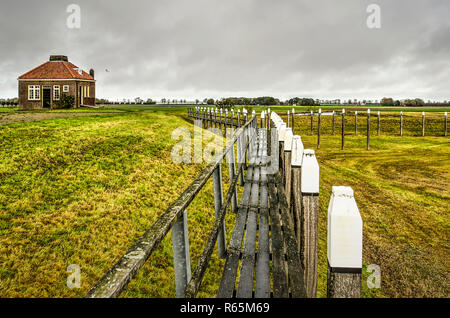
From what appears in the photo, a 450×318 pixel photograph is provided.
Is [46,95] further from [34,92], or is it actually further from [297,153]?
[297,153]

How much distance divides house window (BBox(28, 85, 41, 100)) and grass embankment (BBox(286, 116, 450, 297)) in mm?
36617

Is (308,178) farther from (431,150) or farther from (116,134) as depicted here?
(431,150)

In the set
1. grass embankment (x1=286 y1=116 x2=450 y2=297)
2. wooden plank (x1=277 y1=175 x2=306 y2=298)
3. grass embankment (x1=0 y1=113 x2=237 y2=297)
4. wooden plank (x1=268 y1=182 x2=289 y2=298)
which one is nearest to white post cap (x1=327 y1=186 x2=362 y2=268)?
wooden plank (x1=277 y1=175 x2=306 y2=298)

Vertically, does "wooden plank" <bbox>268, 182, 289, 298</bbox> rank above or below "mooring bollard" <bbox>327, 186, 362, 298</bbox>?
below

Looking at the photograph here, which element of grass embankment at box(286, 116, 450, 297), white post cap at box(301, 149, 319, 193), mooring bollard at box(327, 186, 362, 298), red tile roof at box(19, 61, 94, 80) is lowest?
grass embankment at box(286, 116, 450, 297)

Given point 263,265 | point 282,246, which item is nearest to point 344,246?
point 282,246

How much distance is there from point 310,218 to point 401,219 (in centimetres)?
597

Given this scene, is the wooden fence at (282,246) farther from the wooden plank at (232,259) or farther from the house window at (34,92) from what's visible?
the house window at (34,92)

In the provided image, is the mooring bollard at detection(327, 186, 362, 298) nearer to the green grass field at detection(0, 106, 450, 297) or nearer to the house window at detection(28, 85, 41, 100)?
the green grass field at detection(0, 106, 450, 297)

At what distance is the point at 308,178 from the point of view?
8.07 feet

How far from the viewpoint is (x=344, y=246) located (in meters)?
1.59

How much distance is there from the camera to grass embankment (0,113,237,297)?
487 cm

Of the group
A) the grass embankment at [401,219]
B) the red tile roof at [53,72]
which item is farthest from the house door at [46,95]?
the grass embankment at [401,219]
